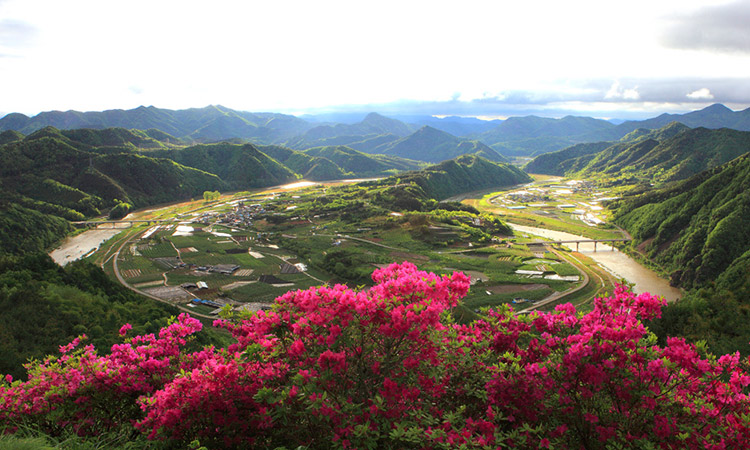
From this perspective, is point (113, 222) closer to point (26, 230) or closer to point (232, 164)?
point (26, 230)

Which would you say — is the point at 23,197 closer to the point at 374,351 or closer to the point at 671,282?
the point at 374,351

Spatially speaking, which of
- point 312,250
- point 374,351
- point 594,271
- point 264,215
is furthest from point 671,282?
point 264,215

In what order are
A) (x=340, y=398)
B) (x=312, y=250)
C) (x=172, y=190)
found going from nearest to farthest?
(x=340, y=398), (x=312, y=250), (x=172, y=190)

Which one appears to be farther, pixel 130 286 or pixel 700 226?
pixel 700 226

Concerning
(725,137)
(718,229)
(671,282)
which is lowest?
(671,282)

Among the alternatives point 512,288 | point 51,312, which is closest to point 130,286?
point 51,312

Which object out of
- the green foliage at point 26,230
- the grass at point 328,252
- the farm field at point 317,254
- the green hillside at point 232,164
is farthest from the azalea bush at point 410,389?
the green hillside at point 232,164

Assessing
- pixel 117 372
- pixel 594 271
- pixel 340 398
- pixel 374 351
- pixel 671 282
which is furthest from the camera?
pixel 594 271
